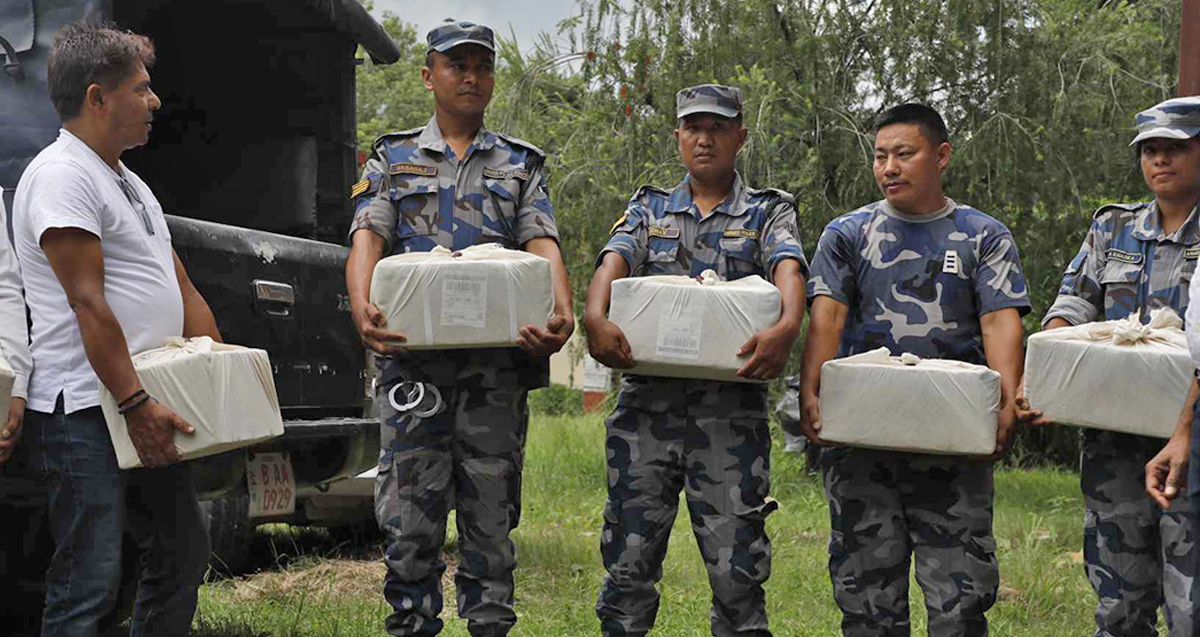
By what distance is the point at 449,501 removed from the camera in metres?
3.68

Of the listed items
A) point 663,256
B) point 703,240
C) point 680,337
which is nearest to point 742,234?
point 703,240

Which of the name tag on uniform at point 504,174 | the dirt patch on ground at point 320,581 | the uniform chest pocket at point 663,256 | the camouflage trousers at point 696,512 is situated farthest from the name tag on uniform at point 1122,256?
the dirt patch on ground at point 320,581

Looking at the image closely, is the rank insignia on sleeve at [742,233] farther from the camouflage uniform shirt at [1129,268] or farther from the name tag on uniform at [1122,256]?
the name tag on uniform at [1122,256]

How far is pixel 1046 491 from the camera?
31.0 feet

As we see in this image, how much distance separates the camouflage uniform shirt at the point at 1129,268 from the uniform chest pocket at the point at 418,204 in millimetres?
1833

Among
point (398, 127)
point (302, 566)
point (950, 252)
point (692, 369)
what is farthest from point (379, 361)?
point (398, 127)

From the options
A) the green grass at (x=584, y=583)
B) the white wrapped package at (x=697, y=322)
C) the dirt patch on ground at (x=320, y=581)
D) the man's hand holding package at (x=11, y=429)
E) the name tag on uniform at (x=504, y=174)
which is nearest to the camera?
the man's hand holding package at (x=11, y=429)

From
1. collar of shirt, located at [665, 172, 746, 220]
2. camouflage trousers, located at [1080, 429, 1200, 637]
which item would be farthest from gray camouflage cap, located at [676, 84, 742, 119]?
camouflage trousers, located at [1080, 429, 1200, 637]

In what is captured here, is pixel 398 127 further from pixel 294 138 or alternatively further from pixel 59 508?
pixel 59 508

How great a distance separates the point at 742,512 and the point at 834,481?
0.94 feet

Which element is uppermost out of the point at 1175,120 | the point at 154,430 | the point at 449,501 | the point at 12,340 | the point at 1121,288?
the point at 1175,120

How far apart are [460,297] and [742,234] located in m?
0.92

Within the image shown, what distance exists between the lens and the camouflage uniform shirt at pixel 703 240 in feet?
12.4

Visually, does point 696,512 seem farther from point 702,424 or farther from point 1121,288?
point 1121,288
